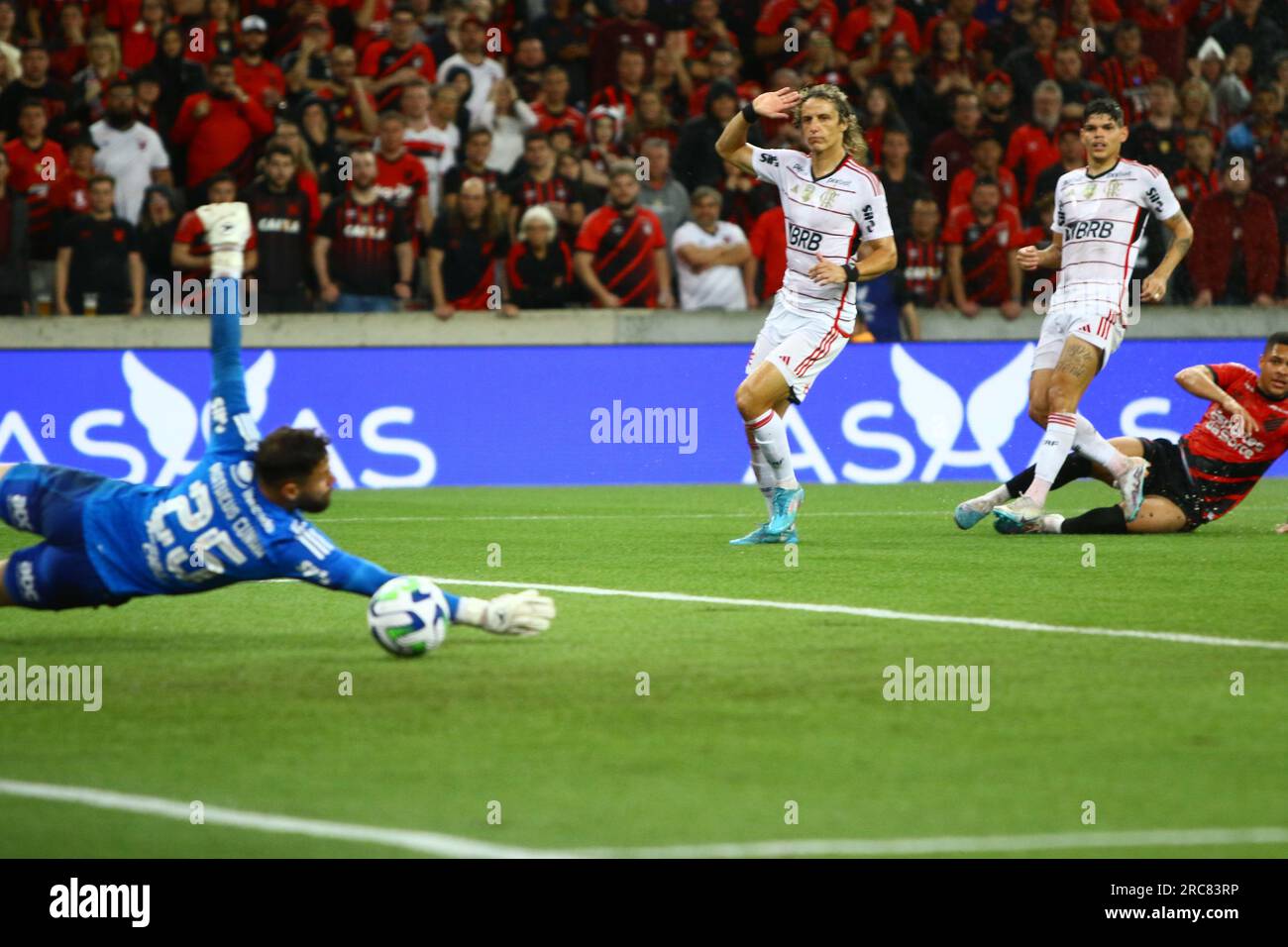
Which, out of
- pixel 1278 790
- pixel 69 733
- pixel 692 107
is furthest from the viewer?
pixel 692 107

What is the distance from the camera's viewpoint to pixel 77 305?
56.5 feet

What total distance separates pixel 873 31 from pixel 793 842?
54.2 ft

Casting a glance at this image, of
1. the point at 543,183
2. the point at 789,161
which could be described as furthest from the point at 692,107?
the point at 789,161

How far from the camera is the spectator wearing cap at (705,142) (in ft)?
59.7

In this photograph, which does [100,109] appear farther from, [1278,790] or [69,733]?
[1278,790]

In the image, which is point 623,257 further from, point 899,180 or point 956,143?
point 956,143

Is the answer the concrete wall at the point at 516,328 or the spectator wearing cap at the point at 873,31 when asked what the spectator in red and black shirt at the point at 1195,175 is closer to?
the concrete wall at the point at 516,328

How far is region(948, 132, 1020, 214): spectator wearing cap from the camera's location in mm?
18531

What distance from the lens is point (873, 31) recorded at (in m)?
20.2

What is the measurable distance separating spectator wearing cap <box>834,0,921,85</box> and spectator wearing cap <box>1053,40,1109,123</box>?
58.4 inches

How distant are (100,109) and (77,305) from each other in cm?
195

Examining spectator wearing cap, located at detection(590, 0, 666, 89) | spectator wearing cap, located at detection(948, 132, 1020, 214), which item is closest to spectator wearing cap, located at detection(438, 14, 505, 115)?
spectator wearing cap, located at detection(590, 0, 666, 89)

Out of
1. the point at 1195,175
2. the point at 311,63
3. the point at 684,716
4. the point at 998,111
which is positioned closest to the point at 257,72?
the point at 311,63

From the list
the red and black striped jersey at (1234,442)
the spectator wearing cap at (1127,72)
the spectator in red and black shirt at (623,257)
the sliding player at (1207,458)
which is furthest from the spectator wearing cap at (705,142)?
the red and black striped jersey at (1234,442)
